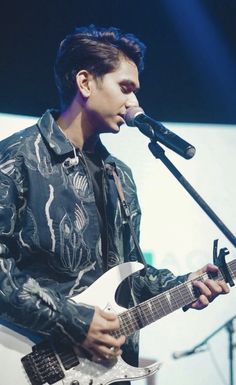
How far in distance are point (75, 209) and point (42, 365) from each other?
533mm

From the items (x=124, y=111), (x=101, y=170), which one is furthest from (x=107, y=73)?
(x=101, y=170)

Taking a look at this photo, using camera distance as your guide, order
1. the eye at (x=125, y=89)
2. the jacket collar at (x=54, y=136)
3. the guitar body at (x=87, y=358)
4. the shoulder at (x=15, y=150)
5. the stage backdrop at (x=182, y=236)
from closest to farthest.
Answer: the guitar body at (x=87, y=358) < the shoulder at (x=15, y=150) < the jacket collar at (x=54, y=136) < the eye at (x=125, y=89) < the stage backdrop at (x=182, y=236)

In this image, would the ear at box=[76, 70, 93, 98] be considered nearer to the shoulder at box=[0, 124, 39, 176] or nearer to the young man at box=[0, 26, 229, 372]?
the young man at box=[0, 26, 229, 372]

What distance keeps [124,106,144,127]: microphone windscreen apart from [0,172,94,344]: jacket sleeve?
613 mm

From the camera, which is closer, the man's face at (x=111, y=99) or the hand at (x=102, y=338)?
the hand at (x=102, y=338)

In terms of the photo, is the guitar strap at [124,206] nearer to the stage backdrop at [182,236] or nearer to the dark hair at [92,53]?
the dark hair at [92,53]

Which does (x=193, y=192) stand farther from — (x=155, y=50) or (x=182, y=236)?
(x=155, y=50)

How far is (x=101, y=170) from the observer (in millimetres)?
2029

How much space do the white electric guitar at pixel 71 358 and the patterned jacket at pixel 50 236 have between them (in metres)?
0.06

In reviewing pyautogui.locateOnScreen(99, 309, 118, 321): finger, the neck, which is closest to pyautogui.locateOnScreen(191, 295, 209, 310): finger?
pyautogui.locateOnScreen(99, 309, 118, 321): finger

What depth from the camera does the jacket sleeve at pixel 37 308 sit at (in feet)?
5.18

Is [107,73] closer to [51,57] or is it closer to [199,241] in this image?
[51,57]

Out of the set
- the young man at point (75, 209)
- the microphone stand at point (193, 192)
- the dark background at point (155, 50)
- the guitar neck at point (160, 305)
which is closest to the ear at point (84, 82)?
the young man at point (75, 209)

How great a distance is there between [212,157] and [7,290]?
1628 mm
